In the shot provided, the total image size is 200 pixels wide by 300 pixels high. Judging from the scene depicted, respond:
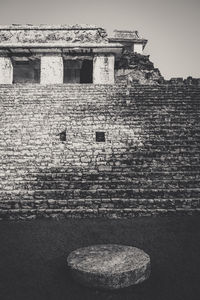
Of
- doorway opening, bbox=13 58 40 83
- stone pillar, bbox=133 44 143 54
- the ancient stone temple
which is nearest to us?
the ancient stone temple

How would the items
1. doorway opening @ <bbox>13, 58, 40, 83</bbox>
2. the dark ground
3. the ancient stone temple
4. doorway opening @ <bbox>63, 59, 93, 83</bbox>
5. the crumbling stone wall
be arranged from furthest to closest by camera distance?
doorway opening @ <bbox>13, 58, 40, 83</bbox> → the crumbling stone wall → doorway opening @ <bbox>63, 59, 93, 83</bbox> → the ancient stone temple → the dark ground

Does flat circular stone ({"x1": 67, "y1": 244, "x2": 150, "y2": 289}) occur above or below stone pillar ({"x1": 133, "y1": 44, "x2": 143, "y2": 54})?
below

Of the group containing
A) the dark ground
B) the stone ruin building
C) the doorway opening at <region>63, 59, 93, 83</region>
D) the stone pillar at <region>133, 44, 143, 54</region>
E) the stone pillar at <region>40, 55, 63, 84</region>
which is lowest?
the dark ground

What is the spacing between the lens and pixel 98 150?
29.8ft

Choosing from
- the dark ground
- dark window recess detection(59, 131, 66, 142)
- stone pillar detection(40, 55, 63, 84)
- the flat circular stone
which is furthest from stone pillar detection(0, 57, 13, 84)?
the flat circular stone

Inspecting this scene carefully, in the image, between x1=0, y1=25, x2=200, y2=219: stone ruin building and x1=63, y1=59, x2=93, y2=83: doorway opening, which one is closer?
x1=0, y1=25, x2=200, y2=219: stone ruin building

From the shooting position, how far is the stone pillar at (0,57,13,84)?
1564 centimetres

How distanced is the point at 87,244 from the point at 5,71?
43.1 feet

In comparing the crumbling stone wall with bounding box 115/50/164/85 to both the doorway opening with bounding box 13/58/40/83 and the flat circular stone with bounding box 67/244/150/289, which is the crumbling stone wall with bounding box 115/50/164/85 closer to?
the doorway opening with bounding box 13/58/40/83

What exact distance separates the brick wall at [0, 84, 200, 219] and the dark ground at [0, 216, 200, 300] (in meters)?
0.65

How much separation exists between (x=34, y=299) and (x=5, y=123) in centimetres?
751

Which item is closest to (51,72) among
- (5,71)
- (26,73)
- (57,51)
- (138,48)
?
(57,51)

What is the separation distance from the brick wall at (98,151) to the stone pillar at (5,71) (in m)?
3.87

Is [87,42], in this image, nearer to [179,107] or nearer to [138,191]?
[179,107]
